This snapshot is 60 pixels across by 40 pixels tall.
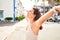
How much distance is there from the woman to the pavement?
0.20 feet

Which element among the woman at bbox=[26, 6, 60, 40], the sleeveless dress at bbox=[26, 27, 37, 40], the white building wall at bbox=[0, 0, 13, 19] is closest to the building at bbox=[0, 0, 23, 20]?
the white building wall at bbox=[0, 0, 13, 19]

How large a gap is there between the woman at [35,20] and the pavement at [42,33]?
6 cm

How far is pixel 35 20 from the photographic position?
6.35 ft

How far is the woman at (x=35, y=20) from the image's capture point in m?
1.91

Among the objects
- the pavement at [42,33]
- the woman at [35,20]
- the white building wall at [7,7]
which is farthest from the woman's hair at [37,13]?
the white building wall at [7,7]

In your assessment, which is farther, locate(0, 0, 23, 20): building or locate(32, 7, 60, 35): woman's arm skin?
locate(0, 0, 23, 20): building

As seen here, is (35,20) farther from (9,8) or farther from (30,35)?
(9,8)

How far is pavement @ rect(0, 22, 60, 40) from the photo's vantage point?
1945mm

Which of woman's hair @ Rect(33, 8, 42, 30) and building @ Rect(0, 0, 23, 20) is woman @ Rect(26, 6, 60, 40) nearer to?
woman's hair @ Rect(33, 8, 42, 30)

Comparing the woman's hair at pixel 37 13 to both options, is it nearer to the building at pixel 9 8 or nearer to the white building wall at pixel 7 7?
the building at pixel 9 8

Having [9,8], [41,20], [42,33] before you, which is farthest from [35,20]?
[9,8]

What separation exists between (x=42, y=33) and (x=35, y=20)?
185 millimetres

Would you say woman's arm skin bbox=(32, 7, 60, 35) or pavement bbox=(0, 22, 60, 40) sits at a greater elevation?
woman's arm skin bbox=(32, 7, 60, 35)

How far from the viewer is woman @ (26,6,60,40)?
1912 millimetres
